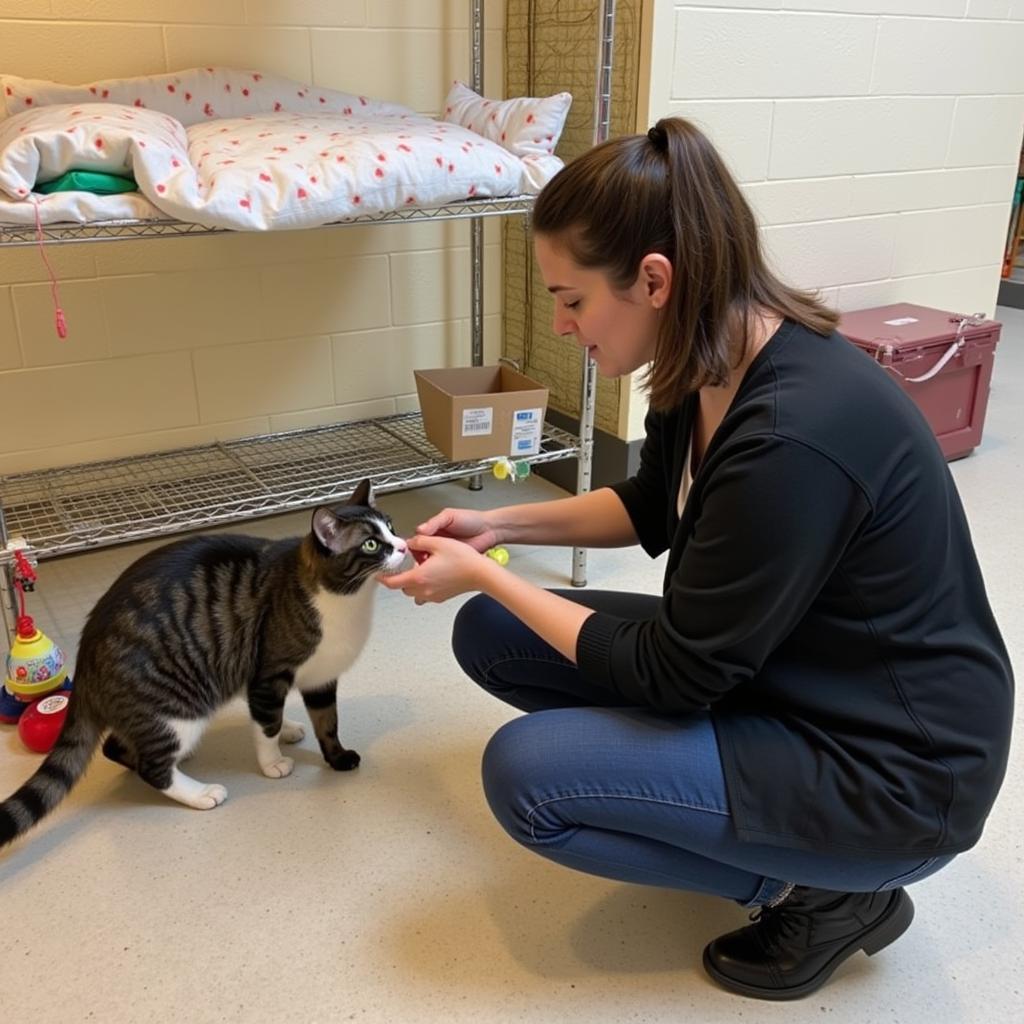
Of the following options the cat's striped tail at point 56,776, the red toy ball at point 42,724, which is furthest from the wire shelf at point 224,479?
the cat's striped tail at point 56,776

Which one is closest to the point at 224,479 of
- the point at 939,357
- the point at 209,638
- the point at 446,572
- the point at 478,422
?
the point at 478,422

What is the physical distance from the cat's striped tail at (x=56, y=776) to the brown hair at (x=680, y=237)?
3.28ft

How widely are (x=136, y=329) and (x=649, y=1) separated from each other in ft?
4.51

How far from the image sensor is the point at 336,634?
4.93 ft

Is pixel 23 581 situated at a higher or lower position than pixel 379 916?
higher

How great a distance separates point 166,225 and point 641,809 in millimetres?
1216

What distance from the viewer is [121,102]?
2.00 meters

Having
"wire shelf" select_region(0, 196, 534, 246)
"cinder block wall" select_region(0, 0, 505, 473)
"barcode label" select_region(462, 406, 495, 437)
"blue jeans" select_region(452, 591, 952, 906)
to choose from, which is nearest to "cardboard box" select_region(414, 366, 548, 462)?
"barcode label" select_region(462, 406, 495, 437)

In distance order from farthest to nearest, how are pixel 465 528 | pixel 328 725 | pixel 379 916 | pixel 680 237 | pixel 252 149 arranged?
pixel 252 149 < pixel 328 725 < pixel 465 528 < pixel 379 916 < pixel 680 237

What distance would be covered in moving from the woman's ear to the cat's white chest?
663mm

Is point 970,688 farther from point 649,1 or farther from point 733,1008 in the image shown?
point 649,1

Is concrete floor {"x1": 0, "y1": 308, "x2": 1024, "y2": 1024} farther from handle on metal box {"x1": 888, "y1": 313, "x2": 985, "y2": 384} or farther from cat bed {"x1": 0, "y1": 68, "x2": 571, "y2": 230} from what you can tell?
handle on metal box {"x1": 888, "y1": 313, "x2": 985, "y2": 384}

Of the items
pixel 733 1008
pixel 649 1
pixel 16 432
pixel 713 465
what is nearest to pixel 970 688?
pixel 713 465

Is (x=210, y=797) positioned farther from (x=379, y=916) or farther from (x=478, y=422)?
(x=478, y=422)
